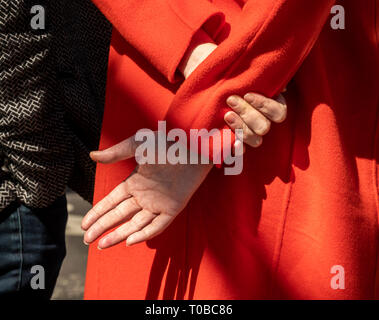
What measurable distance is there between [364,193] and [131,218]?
331mm

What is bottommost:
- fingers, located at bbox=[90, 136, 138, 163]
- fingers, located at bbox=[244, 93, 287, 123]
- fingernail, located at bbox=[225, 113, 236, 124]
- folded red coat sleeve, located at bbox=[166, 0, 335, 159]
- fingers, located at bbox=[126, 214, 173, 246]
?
fingers, located at bbox=[126, 214, 173, 246]

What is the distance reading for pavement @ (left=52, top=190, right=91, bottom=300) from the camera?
174 cm

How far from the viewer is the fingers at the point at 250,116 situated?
1.96ft

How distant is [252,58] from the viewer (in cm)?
59

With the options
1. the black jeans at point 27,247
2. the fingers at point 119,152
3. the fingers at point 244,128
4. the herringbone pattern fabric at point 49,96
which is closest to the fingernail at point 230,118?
the fingers at point 244,128

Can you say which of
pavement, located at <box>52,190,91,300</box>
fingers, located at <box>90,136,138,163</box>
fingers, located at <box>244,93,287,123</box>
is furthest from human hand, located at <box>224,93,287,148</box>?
pavement, located at <box>52,190,91,300</box>

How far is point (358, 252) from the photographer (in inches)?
25.0

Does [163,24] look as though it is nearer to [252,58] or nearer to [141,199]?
[252,58]

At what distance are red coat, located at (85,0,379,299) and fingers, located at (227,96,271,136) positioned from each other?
13 mm

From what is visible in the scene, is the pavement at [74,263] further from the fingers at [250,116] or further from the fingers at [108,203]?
the fingers at [250,116]

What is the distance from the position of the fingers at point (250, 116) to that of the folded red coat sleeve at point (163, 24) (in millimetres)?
92

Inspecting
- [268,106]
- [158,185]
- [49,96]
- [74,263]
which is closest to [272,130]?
[268,106]

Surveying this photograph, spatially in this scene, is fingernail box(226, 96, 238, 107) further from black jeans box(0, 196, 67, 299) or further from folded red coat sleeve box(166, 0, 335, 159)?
black jeans box(0, 196, 67, 299)

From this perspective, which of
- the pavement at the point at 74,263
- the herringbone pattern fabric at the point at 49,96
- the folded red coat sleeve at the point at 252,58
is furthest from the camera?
the pavement at the point at 74,263
